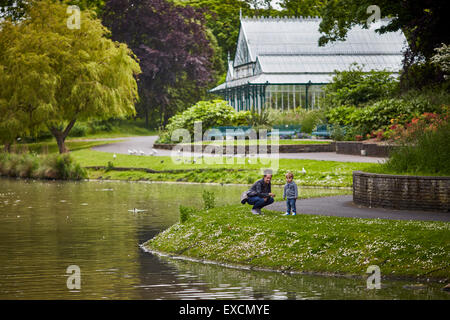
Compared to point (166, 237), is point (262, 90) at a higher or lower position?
higher

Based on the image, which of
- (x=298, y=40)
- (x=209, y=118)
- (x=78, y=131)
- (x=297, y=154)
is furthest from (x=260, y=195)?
(x=78, y=131)

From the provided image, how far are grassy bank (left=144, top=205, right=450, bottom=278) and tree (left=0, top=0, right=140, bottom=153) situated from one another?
30044mm

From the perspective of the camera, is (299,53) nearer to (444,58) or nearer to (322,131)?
(322,131)

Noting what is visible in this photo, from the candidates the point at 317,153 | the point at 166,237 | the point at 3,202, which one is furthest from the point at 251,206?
the point at 317,153

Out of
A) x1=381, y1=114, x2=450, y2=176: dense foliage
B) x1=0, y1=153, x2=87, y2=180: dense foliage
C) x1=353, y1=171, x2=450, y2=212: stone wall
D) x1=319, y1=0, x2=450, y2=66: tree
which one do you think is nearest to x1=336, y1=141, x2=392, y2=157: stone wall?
x1=319, y1=0, x2=450, y2=66: tree

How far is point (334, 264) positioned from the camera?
13258 mm

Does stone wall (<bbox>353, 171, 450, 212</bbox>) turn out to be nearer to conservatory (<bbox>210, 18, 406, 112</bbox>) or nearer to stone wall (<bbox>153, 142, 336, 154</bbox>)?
stone wall (<bbox>153, 142, 336, 154</bbox>)

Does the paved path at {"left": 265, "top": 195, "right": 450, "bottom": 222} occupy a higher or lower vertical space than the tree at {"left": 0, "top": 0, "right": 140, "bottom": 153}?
lower

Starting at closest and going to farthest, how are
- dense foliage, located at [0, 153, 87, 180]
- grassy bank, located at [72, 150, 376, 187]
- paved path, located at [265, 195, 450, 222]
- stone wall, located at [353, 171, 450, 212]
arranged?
1. paved path, located at [265, 195, 450, 222]
2. stone wall, located at [353, 171, 450, 212]
3. grassy bank, located at [72, 150, 376, 187]
4. dense foliage, located at [0, 153, 87, 180]

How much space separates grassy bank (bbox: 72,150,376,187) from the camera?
101ft

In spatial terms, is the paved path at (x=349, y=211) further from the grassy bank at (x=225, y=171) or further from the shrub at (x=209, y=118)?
the shrub at (x=209, y=118)

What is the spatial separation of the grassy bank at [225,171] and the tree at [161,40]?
2905cm
